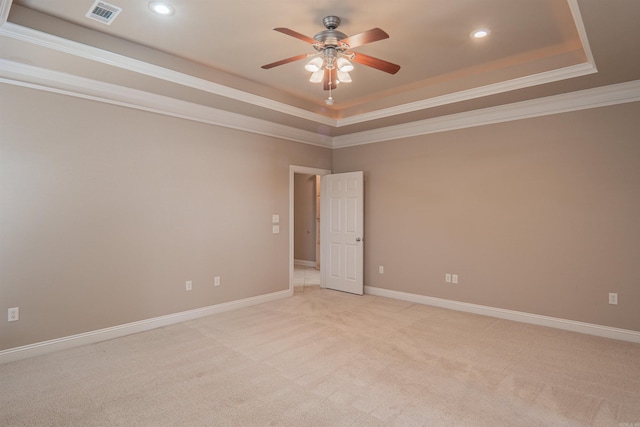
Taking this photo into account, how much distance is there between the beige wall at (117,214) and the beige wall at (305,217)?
341 cm

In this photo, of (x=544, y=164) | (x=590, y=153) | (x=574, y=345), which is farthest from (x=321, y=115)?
(x=574, y=345)

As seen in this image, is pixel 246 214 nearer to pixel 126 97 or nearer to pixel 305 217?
pixel 126 97

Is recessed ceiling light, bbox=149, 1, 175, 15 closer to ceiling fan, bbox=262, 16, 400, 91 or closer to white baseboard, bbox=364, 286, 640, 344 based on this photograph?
ceiling fan, bbox=262, 16, 400, 91

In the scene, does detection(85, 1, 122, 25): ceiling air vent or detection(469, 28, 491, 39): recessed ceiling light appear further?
detection(469, 28, 491, 39): recessed ceiling light

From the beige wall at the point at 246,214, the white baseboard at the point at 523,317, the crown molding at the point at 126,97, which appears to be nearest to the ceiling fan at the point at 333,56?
the crown molding at the point at 126,97

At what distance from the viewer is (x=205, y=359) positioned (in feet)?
10.7

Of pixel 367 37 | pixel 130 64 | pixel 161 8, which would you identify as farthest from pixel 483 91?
pixel 130 64

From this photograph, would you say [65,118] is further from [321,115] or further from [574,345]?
[574,345]

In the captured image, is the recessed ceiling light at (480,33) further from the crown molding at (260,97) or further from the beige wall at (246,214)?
the beige wall at (246,214)

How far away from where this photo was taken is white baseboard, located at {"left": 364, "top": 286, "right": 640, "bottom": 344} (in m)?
3.74

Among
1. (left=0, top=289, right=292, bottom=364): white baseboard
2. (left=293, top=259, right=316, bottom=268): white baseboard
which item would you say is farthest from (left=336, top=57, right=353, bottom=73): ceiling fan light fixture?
(left=293, top=259, right=316, bottom=268): white baseboard

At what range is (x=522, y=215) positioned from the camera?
172 inches

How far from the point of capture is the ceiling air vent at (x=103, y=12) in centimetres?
270

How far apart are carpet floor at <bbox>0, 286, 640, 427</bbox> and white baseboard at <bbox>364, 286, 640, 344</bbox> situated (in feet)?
0.39
